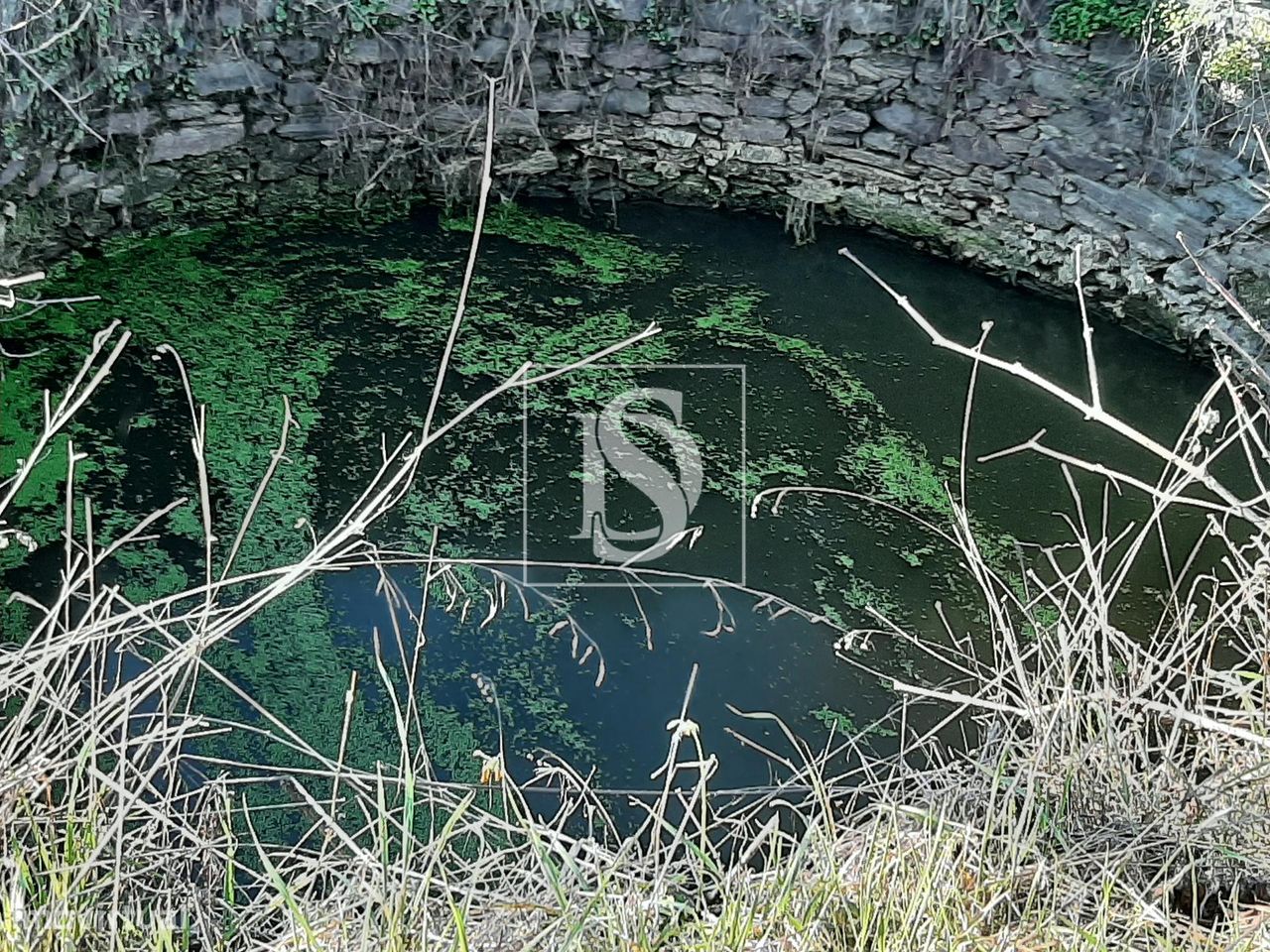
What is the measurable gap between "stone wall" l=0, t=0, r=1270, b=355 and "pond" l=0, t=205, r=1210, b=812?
0.68 ft

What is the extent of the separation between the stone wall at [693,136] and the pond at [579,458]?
208 millimetres

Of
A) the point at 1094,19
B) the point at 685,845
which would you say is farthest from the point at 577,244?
the point at 685,845

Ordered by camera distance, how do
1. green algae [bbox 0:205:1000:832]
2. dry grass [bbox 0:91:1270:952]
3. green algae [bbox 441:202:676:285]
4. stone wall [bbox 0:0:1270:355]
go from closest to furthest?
dry grass [bbox 0:91:1270:952]
green algae [bbox 0:205:1000:832]
stone wall [bbox 0:0:1270:355]
green algae [bbox 441:202:676:285]

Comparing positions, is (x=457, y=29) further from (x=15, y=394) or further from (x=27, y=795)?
(x=27, y=795)

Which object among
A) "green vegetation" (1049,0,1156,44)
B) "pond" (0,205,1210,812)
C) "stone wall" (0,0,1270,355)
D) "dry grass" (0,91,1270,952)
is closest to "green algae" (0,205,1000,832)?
"pond" (0,205,1210,812)

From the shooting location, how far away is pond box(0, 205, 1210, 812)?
297 cm

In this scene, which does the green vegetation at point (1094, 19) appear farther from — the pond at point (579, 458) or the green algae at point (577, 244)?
the green algae at point (577, 244)

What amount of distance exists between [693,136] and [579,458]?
7.56ft

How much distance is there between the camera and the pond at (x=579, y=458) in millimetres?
2967

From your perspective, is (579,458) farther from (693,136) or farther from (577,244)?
(693,136)

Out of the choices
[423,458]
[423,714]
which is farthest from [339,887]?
[423,458]

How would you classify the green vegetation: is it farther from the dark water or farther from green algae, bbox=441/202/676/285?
green algae, bbox=441/202/676/285

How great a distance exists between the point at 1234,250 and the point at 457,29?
10.3ft

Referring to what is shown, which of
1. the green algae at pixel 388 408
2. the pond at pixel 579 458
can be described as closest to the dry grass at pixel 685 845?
the pond at pixel 579 458
